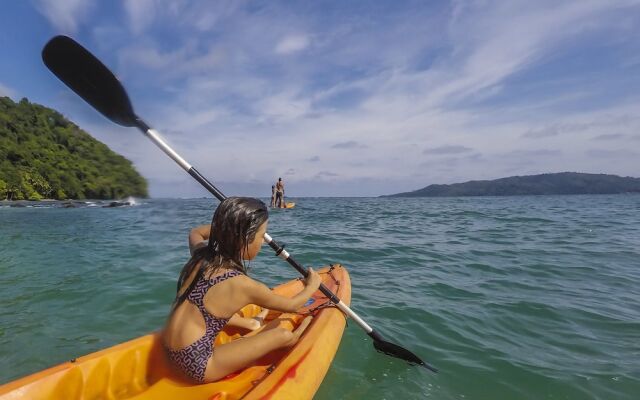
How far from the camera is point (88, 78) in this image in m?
4.26

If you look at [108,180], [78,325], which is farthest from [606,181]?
[78,325]

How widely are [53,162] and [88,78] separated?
60930 millimetres

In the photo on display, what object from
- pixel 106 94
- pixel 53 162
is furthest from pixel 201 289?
pixel 53 162

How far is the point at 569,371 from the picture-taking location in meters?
4.12

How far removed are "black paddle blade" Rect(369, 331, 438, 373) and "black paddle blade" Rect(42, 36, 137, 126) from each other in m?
4.26

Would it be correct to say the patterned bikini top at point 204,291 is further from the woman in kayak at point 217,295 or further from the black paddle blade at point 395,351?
the black paddle blade at point 395,351

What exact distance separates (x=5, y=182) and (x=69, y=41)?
51020 mm

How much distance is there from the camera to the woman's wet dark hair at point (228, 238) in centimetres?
268

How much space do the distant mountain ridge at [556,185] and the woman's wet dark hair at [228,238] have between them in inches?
7326

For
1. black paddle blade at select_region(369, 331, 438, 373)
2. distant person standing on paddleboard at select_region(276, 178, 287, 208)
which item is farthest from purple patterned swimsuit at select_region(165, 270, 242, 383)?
Result: distant person standing on paddleboard at select_region(276, 178, 287, 208)

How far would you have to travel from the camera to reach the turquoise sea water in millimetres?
4012

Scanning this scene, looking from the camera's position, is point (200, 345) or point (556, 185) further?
point (556, 185)

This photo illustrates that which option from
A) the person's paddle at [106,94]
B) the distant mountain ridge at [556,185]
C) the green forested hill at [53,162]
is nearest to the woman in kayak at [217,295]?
the person's paddle at [106,94]

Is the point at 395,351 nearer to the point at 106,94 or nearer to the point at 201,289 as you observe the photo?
the point at 201,289
